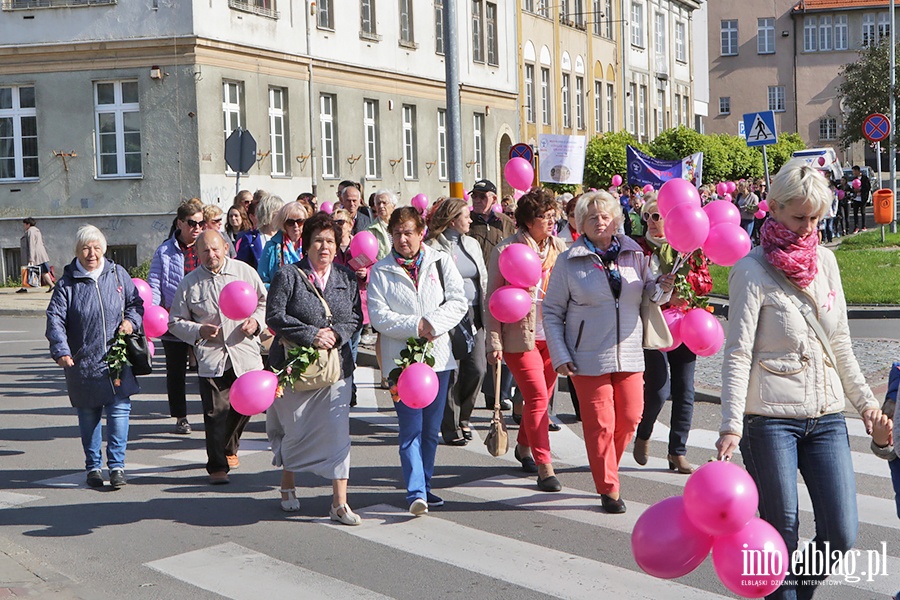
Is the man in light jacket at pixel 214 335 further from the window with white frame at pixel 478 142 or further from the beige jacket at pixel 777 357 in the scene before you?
the window with white frame at pixel 478 142

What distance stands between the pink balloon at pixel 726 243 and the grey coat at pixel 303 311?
2.27 metres

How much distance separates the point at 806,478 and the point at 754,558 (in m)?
0.78

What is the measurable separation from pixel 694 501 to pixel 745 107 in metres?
81.4

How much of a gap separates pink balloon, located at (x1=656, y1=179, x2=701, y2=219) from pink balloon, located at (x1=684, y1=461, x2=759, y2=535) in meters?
3.28

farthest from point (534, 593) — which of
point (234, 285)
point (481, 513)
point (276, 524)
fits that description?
point (234, 285)

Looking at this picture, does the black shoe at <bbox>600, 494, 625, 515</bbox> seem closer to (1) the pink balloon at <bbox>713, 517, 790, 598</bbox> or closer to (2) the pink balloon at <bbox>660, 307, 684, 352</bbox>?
(2) the pink balloon at <bbox>660, 307, 684, 352</bbox>

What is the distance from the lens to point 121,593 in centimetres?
622

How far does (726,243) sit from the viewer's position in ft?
24.0

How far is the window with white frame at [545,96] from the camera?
152ft

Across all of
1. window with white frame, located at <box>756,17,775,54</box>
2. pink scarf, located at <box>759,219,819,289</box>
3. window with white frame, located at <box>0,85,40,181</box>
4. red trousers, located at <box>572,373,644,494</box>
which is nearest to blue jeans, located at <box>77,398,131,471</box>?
red trousers, located at <box>572,373,644,494</box>

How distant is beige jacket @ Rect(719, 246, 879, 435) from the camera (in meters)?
4.94

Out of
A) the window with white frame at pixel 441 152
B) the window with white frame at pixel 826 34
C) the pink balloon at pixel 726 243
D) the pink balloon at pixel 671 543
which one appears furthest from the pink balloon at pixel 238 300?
the window with white frame at pixel 826 34

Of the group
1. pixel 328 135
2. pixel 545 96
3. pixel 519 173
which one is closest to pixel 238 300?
pixel 519 173

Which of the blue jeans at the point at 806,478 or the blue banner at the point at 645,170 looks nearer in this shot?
the blue jeans at the point at 806,478
